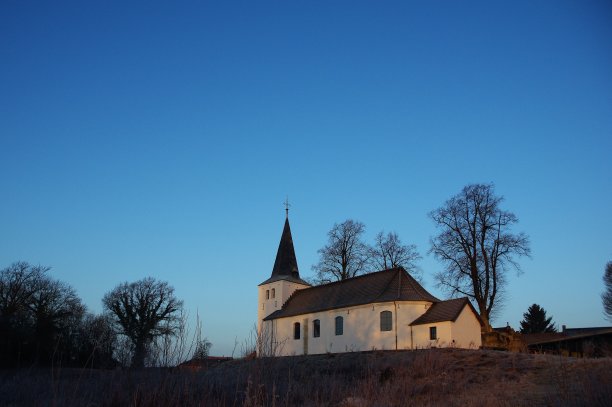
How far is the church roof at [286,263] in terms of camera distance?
50406mm

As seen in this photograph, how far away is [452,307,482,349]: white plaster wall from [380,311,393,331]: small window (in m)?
5.04

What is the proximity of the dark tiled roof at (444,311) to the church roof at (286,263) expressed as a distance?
56.2ft

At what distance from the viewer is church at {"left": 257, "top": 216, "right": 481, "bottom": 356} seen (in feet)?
111

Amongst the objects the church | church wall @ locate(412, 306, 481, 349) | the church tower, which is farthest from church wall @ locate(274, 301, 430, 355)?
the church tower

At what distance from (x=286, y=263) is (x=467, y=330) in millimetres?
21750

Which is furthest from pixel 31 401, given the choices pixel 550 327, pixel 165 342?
pixel 550 327

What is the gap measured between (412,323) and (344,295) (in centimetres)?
747

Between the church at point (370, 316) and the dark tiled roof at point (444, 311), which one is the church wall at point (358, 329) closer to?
the church at point (370, 316)

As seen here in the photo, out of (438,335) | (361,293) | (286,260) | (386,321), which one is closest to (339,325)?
(361,293)

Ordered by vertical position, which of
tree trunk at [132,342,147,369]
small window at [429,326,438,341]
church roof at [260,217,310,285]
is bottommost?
tree trunk at [132,342,147,369]

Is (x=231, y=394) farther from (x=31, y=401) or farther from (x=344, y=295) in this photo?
(x=344, y=295)

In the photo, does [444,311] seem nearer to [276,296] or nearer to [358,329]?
[358,329]

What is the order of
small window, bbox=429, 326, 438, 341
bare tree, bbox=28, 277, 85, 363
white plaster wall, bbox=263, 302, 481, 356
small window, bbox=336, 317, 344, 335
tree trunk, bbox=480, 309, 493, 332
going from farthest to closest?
small window, bbox=336, 317, 344, 335
tree trunk, bbox=480, 309, 493, 332
small window, bbox=429, 326, 438, 341
white plaster wall, bbox=263, 302, 481, 356
bare tree, bbox=28, 277, 85, 363

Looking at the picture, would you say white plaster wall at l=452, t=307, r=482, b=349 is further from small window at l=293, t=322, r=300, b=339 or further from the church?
small window at l=293, t=322, r=300, b=339
